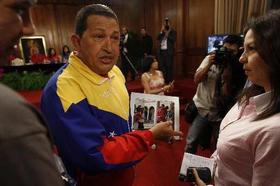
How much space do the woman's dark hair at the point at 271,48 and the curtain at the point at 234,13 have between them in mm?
4205

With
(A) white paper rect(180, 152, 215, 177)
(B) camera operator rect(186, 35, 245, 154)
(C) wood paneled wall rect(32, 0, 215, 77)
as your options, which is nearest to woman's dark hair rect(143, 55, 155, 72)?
(B) camera operator rect(186, 35, 245, 154)

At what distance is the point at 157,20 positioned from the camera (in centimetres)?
812

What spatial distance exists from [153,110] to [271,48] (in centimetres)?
87

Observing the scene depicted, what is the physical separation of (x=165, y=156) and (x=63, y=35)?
6958 millimetres

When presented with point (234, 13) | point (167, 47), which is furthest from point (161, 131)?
point (167, 47)

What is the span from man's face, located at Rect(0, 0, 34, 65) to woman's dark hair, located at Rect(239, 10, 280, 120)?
0.85 meters

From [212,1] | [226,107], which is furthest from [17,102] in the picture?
[212,1]

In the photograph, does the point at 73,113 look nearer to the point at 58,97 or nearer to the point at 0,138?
the point at 58,97

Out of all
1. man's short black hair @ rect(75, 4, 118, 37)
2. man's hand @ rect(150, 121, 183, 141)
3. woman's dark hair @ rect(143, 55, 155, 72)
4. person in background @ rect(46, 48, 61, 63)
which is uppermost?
man's short black hair @ rect(75, 4, 118, 37)

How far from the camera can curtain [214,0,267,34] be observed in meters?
4.73

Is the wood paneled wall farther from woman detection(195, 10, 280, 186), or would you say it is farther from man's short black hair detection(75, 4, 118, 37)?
man's short black hair detection(75, 4, 118, 37)

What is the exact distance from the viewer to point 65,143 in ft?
2.70

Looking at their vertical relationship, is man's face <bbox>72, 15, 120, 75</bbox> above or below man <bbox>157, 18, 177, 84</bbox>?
above

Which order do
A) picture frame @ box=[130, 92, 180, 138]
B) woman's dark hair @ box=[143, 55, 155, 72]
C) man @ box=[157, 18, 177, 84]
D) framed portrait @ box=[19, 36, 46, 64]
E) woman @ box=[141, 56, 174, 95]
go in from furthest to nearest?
framed portrait @ box=[19, 36, 46, 64] → man @ box=[157, 18, 177, 84] → woman's dark hair @ box=[143, 55, 155, 72] → woman @ box=[141, 56, 174, 95] → picture frame @ box=[130, 92, 180, 138]
